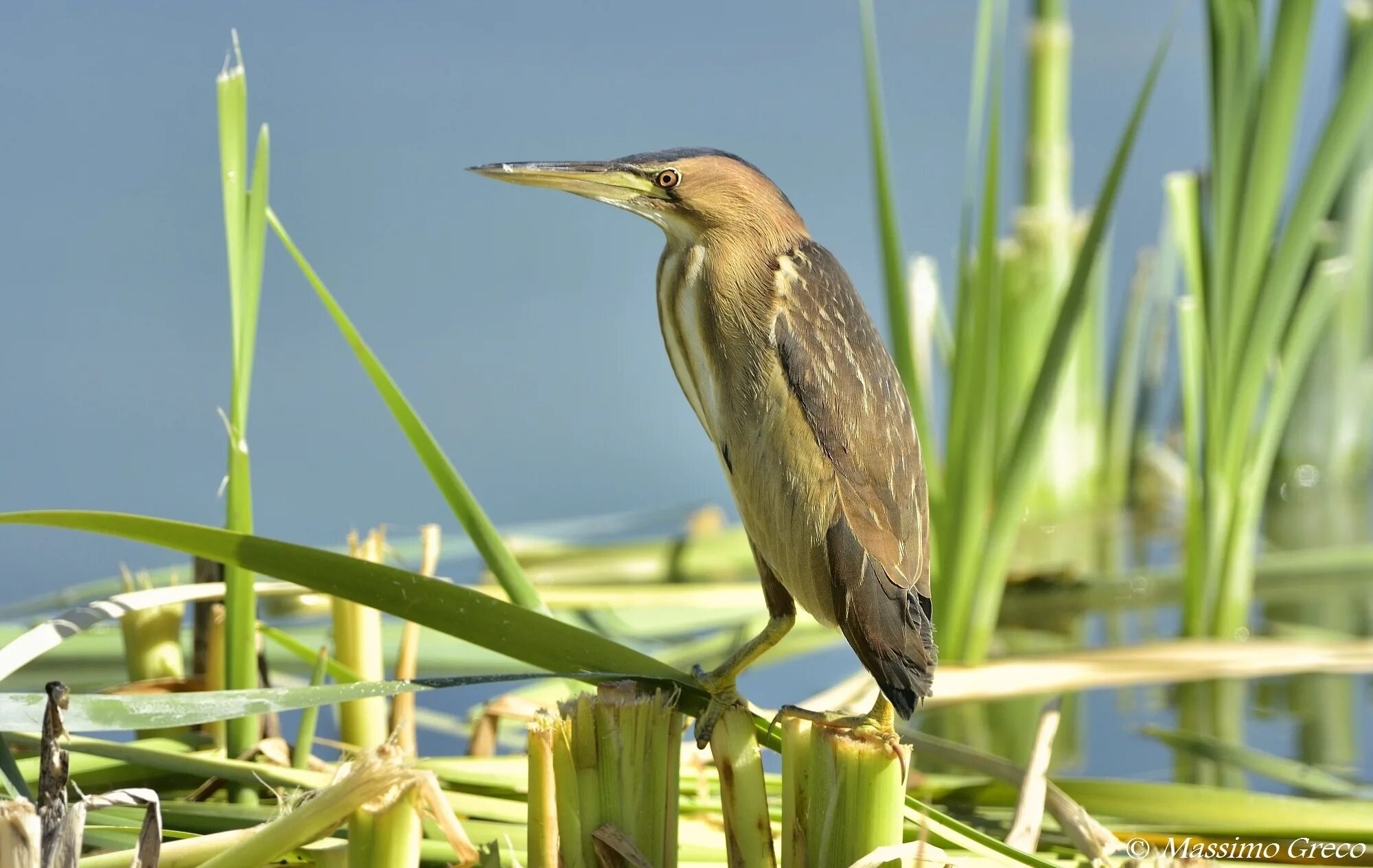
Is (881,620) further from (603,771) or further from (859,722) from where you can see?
(603,771)

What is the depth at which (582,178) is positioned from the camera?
103 centimetres

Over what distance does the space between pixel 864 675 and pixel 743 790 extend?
0.85m

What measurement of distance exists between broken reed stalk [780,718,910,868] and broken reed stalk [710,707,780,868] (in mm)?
30

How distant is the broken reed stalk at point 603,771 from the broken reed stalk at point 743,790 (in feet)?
0.15

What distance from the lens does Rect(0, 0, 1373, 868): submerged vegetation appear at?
84cm

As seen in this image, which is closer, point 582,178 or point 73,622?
point 73,622

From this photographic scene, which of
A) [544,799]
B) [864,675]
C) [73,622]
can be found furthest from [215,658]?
[864,675]

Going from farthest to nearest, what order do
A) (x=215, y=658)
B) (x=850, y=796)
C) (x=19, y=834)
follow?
(x=215, y=658) → (x=850, y=796) → (x=19, y=834)

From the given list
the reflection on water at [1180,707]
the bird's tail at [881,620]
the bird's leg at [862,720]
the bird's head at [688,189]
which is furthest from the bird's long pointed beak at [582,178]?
the reflection on water at [1180,707]

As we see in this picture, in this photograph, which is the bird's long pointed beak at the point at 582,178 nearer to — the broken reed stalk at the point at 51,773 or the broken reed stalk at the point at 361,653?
the broken reed stalk at the point at 361,653

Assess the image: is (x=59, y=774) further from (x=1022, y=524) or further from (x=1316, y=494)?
(x=1316, y=494)

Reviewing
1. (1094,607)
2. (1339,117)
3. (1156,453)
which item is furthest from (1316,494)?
(1339,117)

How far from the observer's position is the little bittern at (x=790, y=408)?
93 cm

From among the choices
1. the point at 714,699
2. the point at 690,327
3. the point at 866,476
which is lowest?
the point at 714,699
